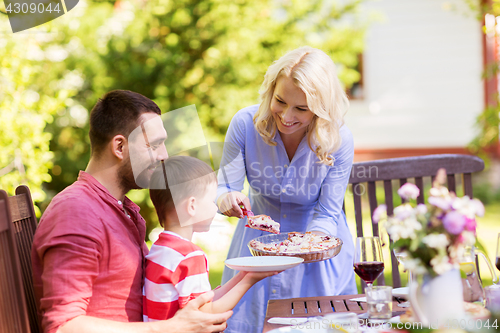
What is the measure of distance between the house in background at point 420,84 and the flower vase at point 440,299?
8322mm

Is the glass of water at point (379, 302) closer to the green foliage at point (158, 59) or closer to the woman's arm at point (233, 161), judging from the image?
the woman's arm at point (233, 161)

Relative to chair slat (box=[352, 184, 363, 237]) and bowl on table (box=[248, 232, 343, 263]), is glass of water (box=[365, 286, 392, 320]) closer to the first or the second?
bowl on table (box=[248, 232, 343, 263])

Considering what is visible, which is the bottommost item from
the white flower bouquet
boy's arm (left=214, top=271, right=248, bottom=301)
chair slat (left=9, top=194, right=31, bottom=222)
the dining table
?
the dining table

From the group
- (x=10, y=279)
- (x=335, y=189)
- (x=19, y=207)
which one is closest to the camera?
(x=10, y=279)

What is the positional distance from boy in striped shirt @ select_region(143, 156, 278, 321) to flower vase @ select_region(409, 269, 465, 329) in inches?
26.7

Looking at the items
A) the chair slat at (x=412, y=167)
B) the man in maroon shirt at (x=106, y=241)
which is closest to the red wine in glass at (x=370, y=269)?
the man in maroon shirt at (x=106, y=241)

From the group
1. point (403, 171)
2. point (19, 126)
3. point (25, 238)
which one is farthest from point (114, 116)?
point (19, 126)

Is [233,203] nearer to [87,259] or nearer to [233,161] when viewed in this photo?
[233,161]

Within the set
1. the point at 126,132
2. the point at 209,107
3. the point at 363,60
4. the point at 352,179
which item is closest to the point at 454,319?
the point at 126,132

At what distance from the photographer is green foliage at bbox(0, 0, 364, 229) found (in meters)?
5.93

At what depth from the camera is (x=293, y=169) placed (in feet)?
8.64

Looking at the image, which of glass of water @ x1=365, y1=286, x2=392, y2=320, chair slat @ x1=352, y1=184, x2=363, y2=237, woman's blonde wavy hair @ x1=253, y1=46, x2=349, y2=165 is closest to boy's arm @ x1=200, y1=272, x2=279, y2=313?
glass of water @ x1=365, y1=286, x2=392, y2=320

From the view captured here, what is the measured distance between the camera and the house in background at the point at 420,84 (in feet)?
31.0

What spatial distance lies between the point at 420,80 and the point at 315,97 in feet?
25.8
